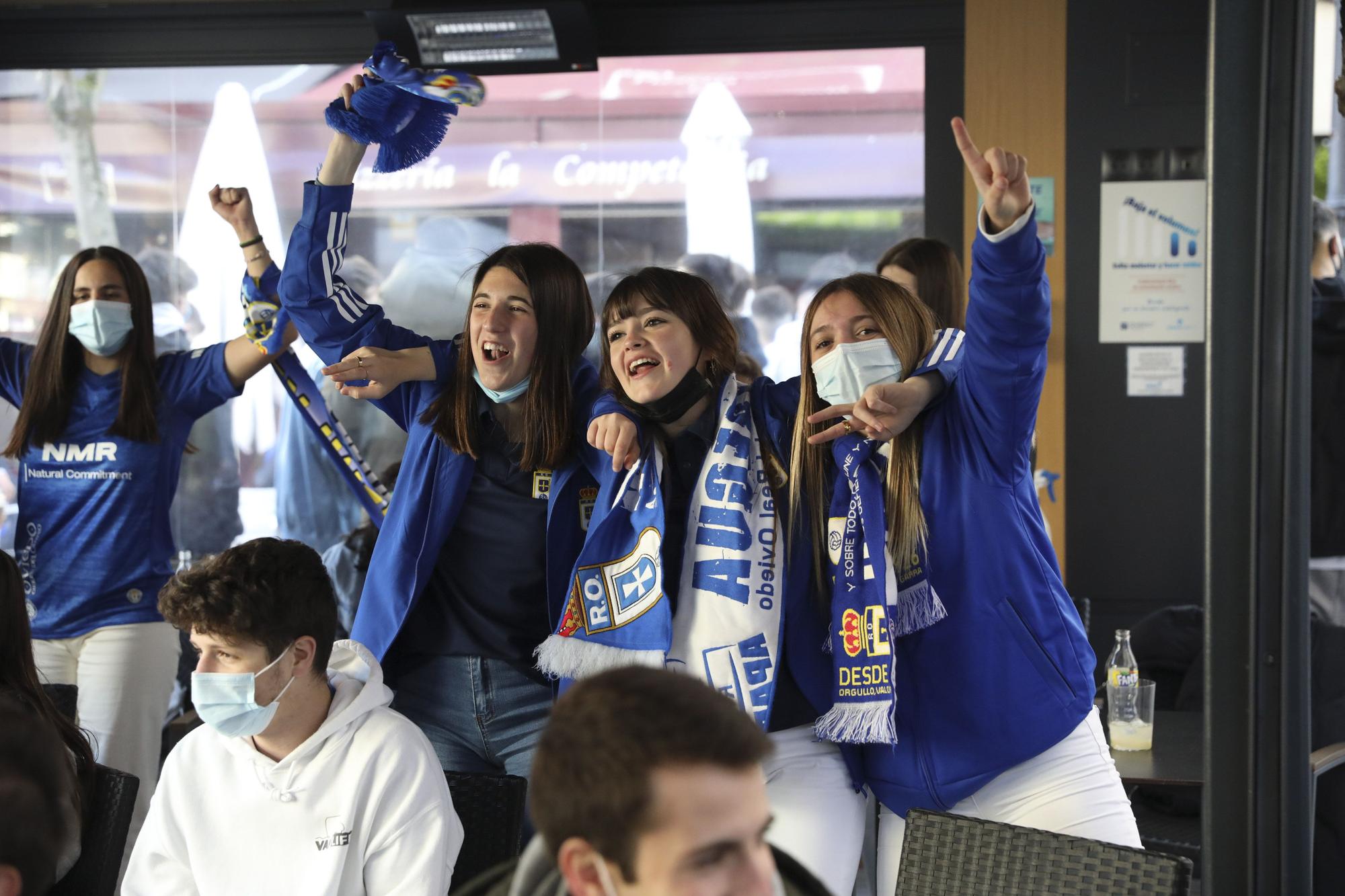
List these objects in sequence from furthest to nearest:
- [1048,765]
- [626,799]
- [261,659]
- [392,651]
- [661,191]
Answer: [661,191], [392,651], [261,659], [1048,765], [626,799]

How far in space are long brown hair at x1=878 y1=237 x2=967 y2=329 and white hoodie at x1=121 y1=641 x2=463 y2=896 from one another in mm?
1525

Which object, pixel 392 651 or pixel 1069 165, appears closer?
pixel 392 651

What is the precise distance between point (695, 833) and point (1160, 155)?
400 cm

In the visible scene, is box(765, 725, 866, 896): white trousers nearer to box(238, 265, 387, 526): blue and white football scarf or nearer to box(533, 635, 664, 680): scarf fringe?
box(533, 635, 664, 680): scarf fringe

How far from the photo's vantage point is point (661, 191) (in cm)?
466

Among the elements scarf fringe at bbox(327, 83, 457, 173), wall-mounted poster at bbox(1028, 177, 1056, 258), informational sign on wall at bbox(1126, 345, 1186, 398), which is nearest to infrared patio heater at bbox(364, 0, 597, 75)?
wall-mounted poster at bbox(1028, 177, 1056, 258)

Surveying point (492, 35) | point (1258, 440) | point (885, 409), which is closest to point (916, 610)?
point (885, 409)

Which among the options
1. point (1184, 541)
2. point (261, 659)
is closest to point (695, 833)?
point (261, 659)

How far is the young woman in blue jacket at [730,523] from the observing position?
1.79 meters

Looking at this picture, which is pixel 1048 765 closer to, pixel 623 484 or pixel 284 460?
pixel 623 484

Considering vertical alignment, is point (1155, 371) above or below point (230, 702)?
above

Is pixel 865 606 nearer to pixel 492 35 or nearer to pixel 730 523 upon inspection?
pixel 730 523

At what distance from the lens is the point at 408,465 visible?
217 cm

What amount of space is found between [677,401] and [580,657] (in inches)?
16.7
